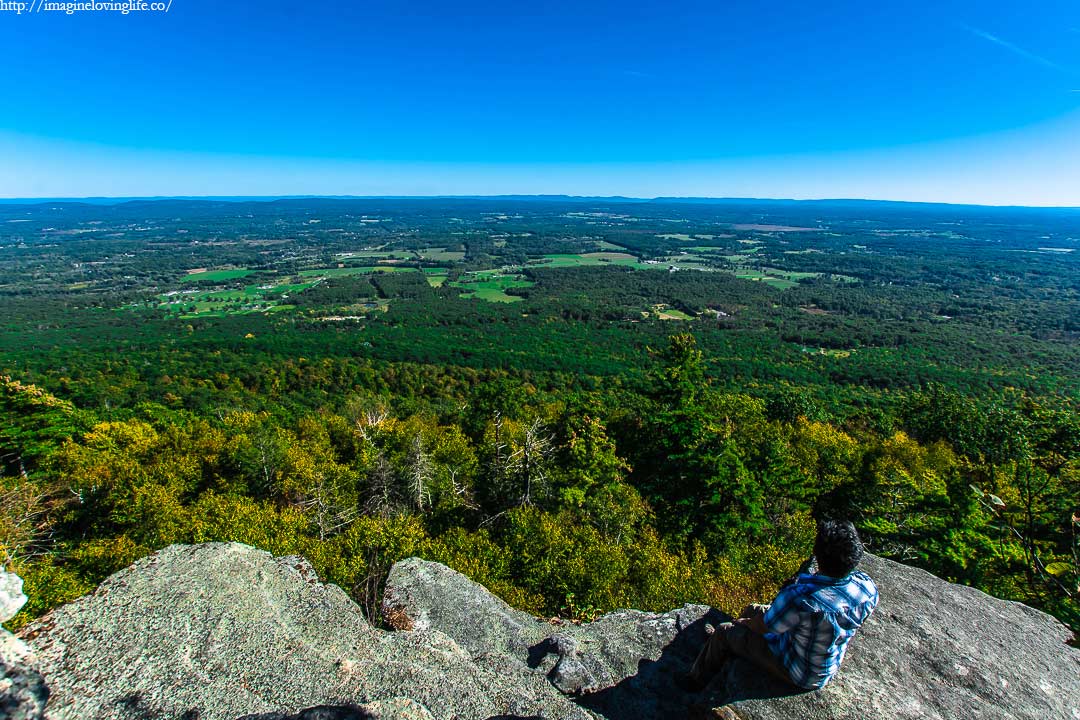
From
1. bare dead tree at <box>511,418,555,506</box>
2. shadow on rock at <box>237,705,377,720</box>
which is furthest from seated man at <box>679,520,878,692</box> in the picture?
bare dead tree at <box>511,418,555,506</box>

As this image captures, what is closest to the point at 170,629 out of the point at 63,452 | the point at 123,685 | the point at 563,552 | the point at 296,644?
the point at 123,685

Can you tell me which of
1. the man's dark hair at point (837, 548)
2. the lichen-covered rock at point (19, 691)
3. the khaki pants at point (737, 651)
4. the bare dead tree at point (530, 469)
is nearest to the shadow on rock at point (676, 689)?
the khaki pants at point (737, 651)

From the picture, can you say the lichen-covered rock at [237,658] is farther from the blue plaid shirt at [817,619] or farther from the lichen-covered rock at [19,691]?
the blue plaid shirt at [817,619]

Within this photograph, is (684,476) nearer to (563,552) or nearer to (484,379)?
(563,552)

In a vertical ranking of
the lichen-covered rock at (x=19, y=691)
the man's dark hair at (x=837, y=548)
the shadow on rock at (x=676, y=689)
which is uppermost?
the man's dark hair at (x=837, y=548)

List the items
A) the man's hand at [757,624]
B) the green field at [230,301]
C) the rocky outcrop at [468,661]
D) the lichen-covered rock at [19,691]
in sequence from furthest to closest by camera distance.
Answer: the green field at [230,301]
the rocky outcrop at [468,661]
the man's hand at [757,624]
the lichen-covered rock at [19,691]

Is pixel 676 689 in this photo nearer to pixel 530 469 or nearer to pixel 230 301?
pixel 530 469

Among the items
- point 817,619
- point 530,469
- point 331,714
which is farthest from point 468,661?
point 530,469

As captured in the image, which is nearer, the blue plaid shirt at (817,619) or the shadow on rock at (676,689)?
the blue plaid shirt at (817,619)
